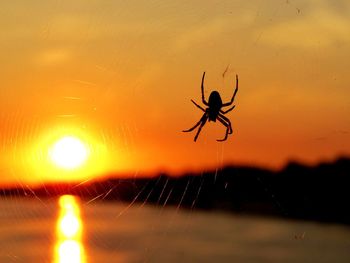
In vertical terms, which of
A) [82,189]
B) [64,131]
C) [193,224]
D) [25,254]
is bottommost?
[82,189]

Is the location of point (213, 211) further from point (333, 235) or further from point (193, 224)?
point (333, 235)

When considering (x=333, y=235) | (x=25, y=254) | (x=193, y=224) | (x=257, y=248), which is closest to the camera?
(x=25, y=254)

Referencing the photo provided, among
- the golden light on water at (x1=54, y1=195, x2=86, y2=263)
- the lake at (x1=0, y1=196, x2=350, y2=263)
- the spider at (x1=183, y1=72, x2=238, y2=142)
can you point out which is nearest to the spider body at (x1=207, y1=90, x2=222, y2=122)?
the spider at (x1=183, y1=72, x2=238, y2=142)

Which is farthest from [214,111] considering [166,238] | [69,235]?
[69,235]

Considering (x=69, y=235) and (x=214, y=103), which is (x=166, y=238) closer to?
(x=69, y=235)

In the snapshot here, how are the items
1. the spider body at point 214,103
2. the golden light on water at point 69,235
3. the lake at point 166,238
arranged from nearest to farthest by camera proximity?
the spider body at point 214,103, the lake at point 166,238, the golden light on water at point 69,235

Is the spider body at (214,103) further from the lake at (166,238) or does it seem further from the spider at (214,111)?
the lake at (166,238)

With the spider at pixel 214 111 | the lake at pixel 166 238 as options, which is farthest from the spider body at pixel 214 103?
the lake at pixel 166 238

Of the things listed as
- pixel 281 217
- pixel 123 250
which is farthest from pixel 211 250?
pixel 281 217
